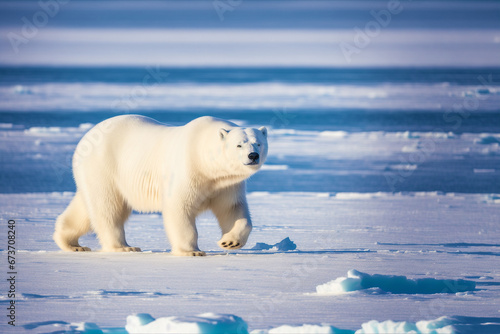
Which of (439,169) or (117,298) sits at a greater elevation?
(439,169)

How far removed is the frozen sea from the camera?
4.17m

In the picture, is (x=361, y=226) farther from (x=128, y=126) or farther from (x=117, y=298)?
(x=117, y=298)

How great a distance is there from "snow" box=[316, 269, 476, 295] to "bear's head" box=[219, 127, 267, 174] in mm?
927

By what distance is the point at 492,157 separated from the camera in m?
11.8

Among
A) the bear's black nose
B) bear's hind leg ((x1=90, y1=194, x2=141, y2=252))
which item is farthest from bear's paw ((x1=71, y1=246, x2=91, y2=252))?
the bear's black nose

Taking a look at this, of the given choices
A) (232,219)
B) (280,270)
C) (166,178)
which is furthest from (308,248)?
(166,178)

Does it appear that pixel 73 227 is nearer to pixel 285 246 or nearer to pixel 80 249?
pixel 80 249

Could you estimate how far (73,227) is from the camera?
607cm

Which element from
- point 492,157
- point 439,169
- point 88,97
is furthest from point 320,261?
point 88,97

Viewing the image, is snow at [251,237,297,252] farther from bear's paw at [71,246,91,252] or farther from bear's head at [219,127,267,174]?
bear's paw at [71,246,91,252]

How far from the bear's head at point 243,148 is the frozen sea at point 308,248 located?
565 mm

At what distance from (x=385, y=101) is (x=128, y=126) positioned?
18.5 m
